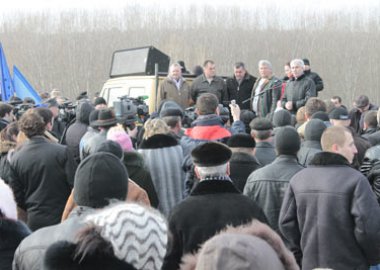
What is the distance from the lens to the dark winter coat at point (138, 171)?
5645 mm

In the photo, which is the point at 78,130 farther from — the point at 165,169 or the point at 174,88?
the point at 174,88

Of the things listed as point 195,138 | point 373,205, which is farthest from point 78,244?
point 195,138

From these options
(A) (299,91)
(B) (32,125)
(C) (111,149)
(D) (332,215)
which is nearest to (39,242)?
(C) (111,149)

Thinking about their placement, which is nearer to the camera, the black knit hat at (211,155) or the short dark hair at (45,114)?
the black knit hat at (211,155)

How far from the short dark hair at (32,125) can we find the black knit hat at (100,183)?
2591mm

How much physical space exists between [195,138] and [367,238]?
2372mm

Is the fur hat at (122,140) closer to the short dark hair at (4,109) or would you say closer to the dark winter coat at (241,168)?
the dark winter coat at (241,168)

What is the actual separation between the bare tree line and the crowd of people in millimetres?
28721

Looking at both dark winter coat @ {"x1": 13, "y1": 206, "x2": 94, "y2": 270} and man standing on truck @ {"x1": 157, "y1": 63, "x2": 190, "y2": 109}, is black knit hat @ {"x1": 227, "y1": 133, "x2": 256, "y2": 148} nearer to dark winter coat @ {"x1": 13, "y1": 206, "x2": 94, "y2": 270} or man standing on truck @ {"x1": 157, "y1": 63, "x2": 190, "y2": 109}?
dark winter coat @ {"x1": 13, "y1": 206, "x2": 94, "y2": 270}

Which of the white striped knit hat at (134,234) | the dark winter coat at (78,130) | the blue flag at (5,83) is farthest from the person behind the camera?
the blue flag at (5,83)

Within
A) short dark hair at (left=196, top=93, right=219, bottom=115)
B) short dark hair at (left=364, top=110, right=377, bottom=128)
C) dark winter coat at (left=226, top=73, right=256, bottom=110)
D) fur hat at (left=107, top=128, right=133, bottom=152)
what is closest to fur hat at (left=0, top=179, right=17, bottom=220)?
fur hat at (left=107, top=128, right=133, bottom=152)

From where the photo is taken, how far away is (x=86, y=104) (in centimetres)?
864

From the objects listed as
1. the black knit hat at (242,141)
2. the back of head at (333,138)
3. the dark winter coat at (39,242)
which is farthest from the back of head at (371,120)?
the dark winter coat at (39,242)

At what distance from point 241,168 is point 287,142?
0.62m
